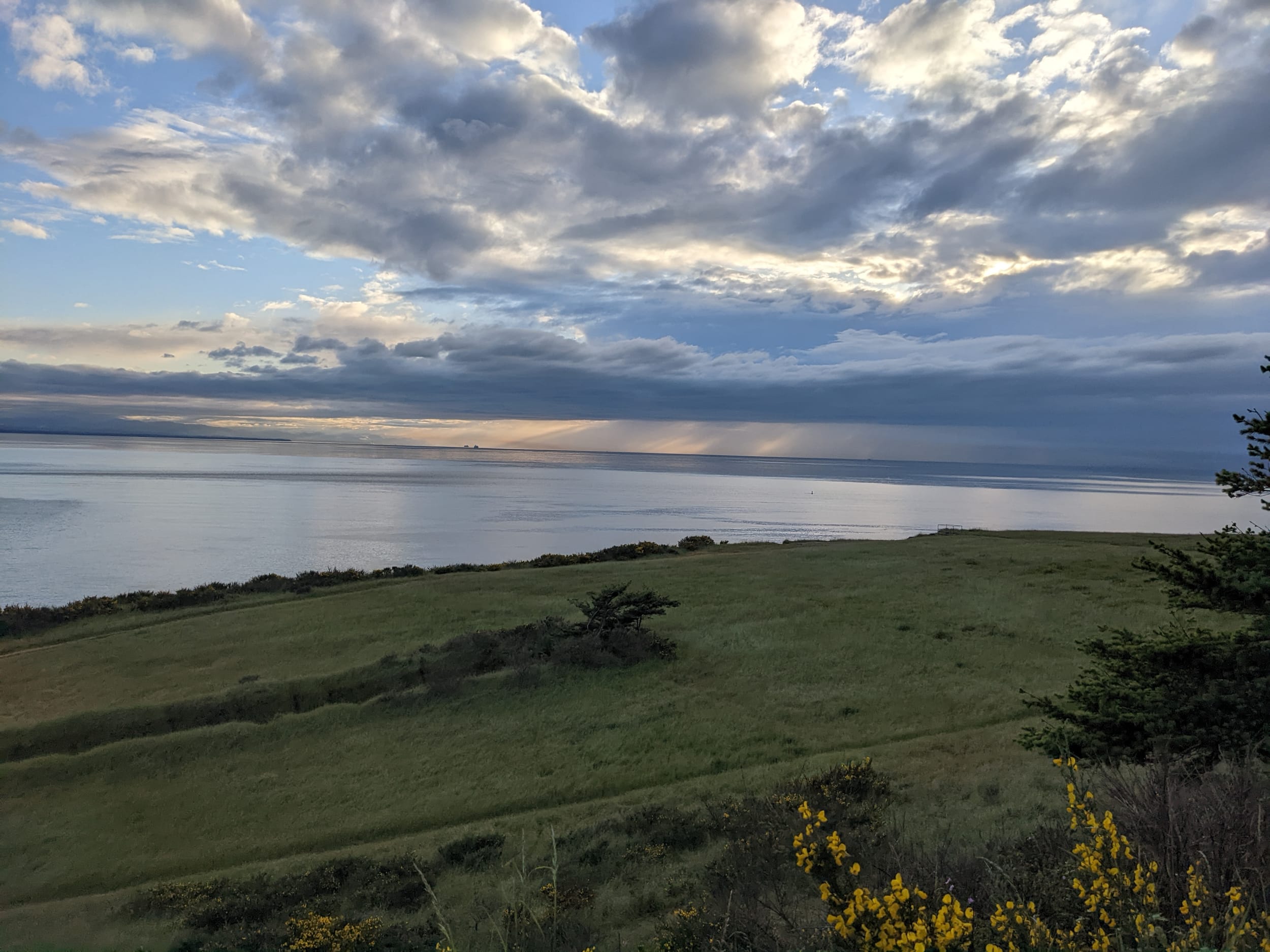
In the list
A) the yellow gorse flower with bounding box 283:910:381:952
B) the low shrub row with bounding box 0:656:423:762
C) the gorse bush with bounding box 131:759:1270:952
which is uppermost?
the gorse bush with bounding box 131:759:1270:952

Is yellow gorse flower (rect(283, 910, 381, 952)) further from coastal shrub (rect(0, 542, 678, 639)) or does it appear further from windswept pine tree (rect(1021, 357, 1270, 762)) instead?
coastal shrub (rect(0, 542, 678, 639))

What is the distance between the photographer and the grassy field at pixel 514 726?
58.9ft

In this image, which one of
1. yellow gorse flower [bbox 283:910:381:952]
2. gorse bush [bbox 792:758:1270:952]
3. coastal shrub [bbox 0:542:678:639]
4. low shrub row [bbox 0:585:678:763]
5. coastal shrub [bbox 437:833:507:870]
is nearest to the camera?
gorse bush [bbox 792:758:1270:952]

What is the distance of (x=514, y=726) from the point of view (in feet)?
78.7

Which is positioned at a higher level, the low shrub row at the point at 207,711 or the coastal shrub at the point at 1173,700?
the coastal shrub at the point at 1173,700

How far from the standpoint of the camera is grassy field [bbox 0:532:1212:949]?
18.0 meters

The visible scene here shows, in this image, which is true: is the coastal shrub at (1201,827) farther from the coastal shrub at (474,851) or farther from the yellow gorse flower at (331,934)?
the coastal shrub at (474,851)

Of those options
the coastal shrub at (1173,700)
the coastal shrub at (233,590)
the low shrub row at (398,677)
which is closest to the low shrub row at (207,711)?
the low shrub row at (398,677)

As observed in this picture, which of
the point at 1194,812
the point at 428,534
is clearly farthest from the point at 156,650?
the point at 428,534

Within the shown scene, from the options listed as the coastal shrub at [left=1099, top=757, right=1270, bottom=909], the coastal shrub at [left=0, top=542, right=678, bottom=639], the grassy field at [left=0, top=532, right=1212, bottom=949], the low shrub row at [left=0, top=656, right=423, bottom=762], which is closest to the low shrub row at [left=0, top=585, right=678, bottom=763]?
the low shrub row at [left=0, top=656, right=423, bottom=762]

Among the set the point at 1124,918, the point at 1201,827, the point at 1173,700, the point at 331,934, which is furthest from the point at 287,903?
the point at 1173,700

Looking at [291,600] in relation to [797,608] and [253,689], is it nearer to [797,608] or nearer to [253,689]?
[253,689]

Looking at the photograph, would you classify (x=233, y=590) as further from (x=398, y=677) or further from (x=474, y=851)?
(x=474, y=851)

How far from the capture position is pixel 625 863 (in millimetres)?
14297
